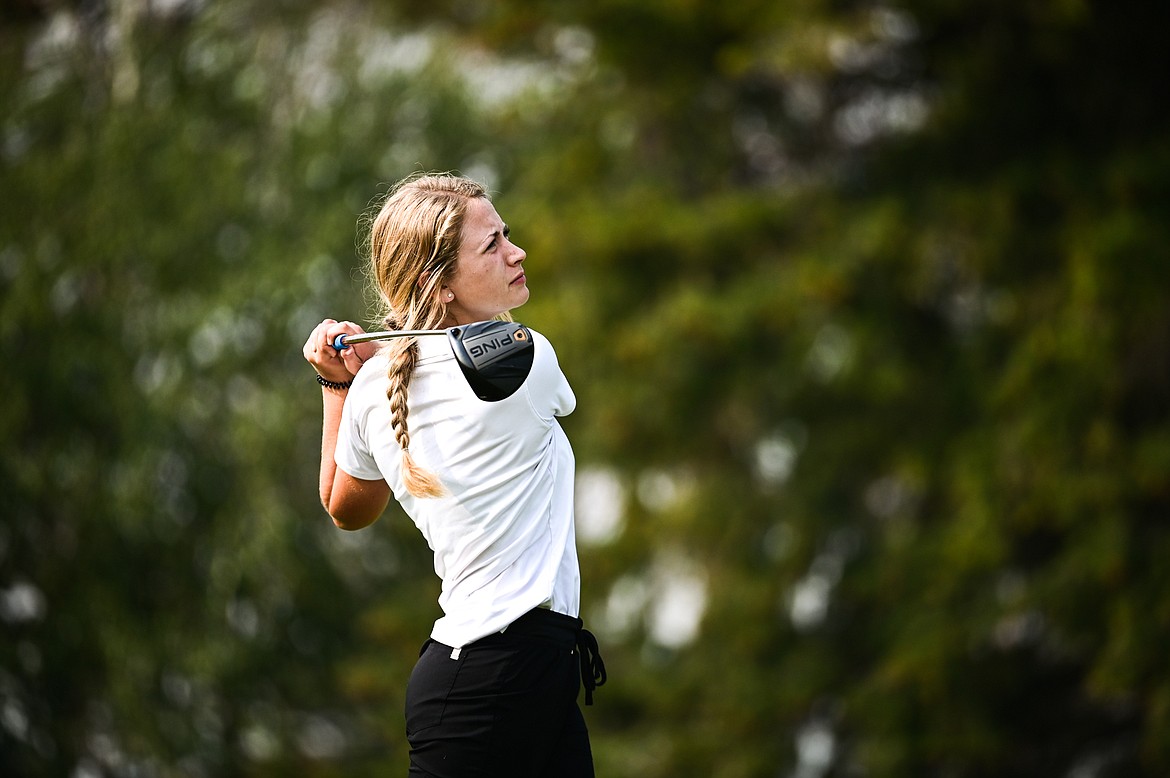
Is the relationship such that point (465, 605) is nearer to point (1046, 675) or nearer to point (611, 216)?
point (611, 216)

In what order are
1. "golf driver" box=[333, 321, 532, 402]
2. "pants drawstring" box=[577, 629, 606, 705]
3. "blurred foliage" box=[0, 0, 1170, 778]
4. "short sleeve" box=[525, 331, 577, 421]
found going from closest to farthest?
"golf driver" box=[333, 321, 532, 402], "short sleeve" box=[525, 331, 577, 421], "pants drawstring" box=[577, 629, 606, 705], "blurred foliage" box=[0, 0, 1170, 778]

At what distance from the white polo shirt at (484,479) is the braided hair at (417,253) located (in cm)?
4

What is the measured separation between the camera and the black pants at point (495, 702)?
250cm

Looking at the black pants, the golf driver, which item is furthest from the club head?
the black pants

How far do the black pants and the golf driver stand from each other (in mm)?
428

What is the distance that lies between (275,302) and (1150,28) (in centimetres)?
728

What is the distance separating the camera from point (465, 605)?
2521mm

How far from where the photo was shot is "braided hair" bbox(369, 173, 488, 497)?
2.59 meters

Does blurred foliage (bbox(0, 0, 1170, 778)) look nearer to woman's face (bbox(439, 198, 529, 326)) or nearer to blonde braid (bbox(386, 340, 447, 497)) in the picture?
woman's face (bbox(439, 198, 529, 326))

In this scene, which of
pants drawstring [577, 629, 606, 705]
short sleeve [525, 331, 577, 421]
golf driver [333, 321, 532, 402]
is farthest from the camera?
pants drawstring [577, 629, 606, 705]

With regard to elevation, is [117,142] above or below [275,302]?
above

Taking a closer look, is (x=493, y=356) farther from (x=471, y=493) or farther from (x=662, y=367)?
(x=662, y=367)

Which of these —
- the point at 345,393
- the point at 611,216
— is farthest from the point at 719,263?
the point at 345,393

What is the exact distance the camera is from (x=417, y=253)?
2604mm
